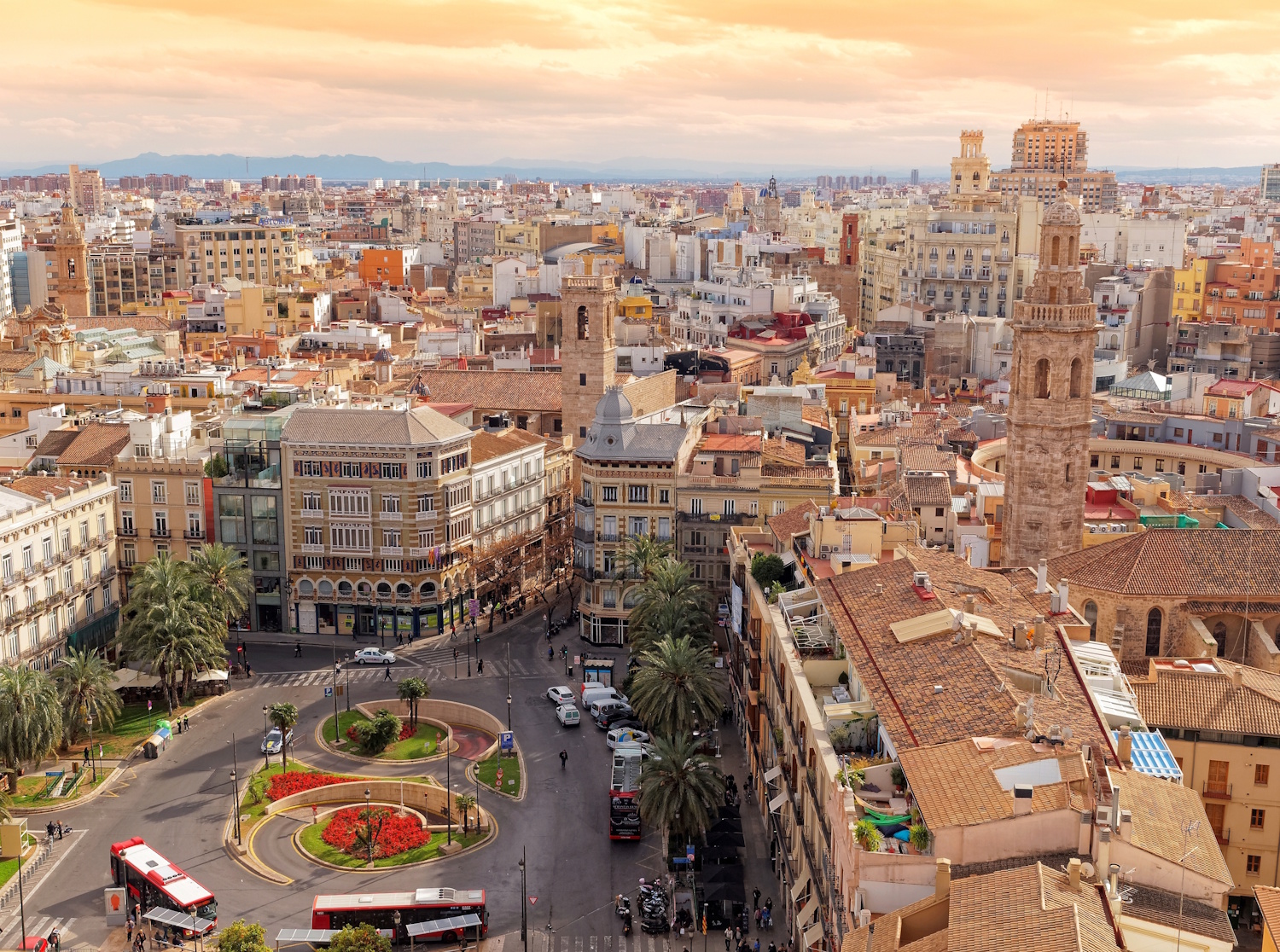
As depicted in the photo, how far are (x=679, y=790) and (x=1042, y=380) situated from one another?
2947 cm

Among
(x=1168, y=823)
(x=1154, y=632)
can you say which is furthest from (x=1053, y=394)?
(x=1168, y=823)

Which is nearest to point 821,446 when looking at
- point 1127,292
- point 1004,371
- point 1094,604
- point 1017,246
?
point 1094,604

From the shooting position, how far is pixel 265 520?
94.4 metres

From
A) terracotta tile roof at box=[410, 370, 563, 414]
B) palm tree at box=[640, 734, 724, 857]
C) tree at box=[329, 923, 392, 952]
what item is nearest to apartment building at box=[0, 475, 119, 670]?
tree at box=[329, 923, 392, 952]

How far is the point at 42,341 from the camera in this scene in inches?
5364

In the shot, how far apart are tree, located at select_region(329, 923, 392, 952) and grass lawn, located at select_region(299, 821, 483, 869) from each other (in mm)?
10018

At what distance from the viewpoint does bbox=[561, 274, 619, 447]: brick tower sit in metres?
115

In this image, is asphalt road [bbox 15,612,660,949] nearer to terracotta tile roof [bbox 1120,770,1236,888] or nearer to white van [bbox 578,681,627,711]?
white van [bbox 578,681,627,711]

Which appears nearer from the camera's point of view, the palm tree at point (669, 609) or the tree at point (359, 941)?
the tree at point (359, 941)

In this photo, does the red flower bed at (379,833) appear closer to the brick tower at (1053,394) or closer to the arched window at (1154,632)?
the arched window at (1154,632)

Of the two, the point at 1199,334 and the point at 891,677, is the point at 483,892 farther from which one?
the point at 1199,334

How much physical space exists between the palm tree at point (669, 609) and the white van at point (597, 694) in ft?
8.66

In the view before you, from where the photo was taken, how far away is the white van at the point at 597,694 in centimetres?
7981

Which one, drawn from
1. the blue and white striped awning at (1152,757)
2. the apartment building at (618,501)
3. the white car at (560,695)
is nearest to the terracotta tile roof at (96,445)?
the apartment building at (618,501)
